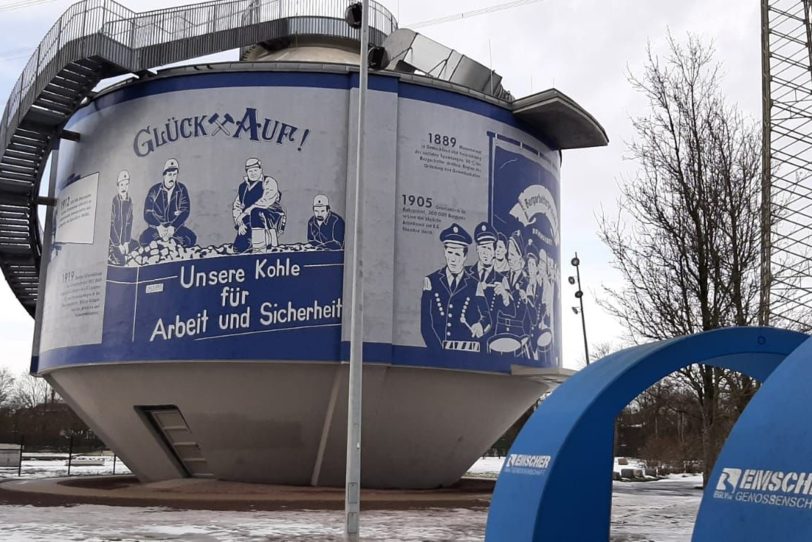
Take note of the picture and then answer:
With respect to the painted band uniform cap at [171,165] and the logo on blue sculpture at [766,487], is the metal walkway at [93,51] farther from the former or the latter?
the logo on blue sculpture at [766,487]

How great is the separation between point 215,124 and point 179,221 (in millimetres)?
3027

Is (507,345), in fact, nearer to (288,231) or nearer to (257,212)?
(288,231)

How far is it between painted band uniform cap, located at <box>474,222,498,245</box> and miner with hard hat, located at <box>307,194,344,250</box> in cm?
423

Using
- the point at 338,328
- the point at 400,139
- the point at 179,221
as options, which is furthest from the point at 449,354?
the point at 179,221

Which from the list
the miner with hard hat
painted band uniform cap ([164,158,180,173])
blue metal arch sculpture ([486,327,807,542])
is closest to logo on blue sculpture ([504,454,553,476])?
blue metal arch sculpture ([486,327,807,542])

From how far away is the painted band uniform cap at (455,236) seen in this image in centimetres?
2634

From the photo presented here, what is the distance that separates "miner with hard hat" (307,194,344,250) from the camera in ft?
82.4

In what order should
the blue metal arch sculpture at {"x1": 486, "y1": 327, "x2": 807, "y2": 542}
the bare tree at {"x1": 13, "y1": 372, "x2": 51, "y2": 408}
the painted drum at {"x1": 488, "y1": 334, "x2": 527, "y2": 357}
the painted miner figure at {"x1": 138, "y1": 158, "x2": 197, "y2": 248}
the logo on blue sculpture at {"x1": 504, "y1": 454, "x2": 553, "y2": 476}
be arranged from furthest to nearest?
1. the bare tree at {"x1": 13, "y1": 372, "x2": 51, "y2": 408}
2. the painted drum at {"x1": 488, "y1": 334, "x2": 527, "y2": 357}
3. the painted miner figure at {"x1": 138, "y1": 158, "x2": 197, "y2": 248}
4. the logo on blue sculpture at {"x1": 504, "y1": 454, "x2": 553, "y2": 476}
5. the blue metal arch sculpture at {"x1": 486, "y1": 327, "x2": 807, "y2": 542}

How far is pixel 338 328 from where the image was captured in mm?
24703

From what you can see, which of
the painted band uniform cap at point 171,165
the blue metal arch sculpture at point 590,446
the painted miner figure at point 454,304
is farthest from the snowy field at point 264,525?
the painted band uniform cap at point 171,165

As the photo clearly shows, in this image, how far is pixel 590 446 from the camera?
9.67 metres

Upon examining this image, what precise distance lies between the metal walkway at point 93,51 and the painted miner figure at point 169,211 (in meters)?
3.76

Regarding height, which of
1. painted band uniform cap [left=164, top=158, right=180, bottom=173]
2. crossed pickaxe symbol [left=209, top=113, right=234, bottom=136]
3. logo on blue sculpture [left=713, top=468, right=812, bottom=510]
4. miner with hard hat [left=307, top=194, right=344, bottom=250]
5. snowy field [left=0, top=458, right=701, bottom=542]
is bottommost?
snowy field [left=0, top=458, right=701, bottom=542]

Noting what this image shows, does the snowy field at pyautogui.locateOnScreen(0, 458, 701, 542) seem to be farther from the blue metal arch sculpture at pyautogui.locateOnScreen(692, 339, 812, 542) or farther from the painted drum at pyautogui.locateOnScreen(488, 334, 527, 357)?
the blue metal arch sculpture at pyautogui.locateOnScreen(692, 339, 812, 542)
